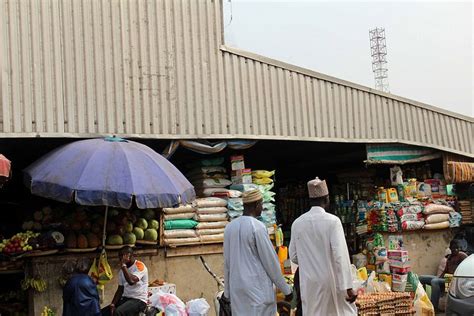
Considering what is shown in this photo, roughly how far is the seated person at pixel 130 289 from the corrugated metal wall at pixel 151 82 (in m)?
2.22

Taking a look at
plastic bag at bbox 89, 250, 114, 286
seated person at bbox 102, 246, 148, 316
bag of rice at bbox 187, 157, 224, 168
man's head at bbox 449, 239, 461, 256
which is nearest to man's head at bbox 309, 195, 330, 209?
seated person at bbox 102, 246, 148, 316

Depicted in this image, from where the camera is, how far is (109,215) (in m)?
9.21

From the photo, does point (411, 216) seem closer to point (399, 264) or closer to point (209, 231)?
point (399, 264)

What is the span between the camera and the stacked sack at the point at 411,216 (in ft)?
39.3

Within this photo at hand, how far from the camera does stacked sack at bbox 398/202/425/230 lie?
11969mm

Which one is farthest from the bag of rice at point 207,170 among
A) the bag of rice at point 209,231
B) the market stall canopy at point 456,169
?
the market stall canopy at point 456,169

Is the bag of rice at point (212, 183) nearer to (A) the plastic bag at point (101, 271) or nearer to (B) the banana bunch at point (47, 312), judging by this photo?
(A) the plastic bag at point (101, 271)

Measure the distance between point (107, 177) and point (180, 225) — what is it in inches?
98.4

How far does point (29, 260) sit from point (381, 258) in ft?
20.9

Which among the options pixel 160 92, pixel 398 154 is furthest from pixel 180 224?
pixel 398 154

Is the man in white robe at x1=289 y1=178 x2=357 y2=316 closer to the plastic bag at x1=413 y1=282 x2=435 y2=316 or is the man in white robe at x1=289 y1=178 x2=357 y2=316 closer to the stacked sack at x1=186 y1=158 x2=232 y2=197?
the plastic bag at x1=413 y1=282 x2=435 y2=316

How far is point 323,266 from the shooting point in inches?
233

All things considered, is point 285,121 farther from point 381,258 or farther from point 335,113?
point 381,258

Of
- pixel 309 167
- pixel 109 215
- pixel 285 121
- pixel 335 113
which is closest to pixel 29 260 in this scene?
pixel 109 215
